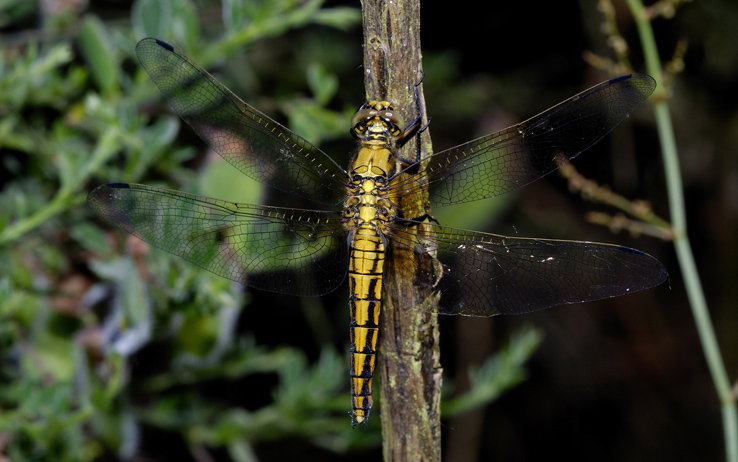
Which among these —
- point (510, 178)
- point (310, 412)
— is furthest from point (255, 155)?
point (310, 412)

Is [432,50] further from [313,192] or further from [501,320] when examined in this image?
[313,192]

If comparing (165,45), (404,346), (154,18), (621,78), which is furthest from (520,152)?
(154,18)

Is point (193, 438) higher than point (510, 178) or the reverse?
the reverse

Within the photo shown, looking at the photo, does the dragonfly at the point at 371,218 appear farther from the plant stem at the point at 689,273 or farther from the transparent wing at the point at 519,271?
the plant stem at the point at 689,273

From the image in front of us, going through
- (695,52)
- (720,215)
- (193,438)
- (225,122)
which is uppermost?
(695,52)

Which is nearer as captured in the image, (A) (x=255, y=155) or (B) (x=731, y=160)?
(A) (x=255, y=155)

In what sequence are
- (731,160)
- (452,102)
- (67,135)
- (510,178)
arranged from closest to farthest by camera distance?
(510,178) < (67,135) < (452,102) < (731,160)

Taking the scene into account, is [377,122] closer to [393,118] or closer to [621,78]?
[393,118]

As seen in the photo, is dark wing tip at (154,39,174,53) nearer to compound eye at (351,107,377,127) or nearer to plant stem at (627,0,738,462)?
compound eye at (351,107,377,127)
